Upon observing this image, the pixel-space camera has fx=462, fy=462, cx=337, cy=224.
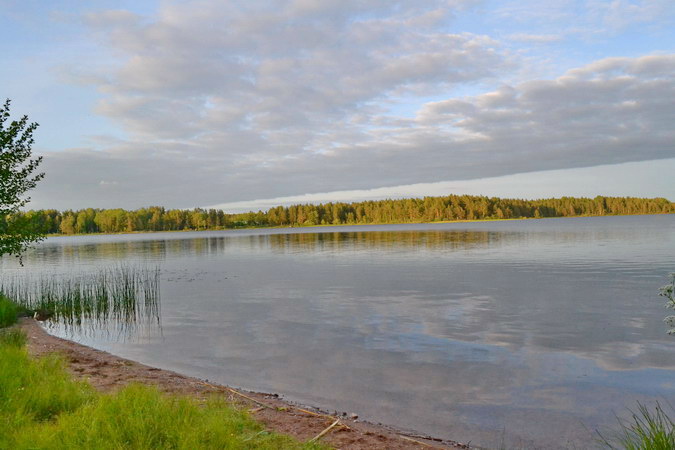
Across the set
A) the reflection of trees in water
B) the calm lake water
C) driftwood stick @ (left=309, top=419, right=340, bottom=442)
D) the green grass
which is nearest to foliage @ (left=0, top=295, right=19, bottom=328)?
the calm lake water

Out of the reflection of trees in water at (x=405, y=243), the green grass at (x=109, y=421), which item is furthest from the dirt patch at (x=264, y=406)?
the reflection of trees in water at (x=405, y=243)

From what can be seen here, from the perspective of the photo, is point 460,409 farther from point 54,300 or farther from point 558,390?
point 54,300

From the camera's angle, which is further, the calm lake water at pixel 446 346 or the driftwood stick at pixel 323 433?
the calm lake water at pixel 446 346

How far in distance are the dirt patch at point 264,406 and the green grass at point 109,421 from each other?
657 millimetres

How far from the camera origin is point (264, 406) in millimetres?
9523

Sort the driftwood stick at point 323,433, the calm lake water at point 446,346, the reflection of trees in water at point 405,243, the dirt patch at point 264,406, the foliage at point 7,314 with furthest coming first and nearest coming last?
the reflection of trees in water at point 405,243 → the foliage at point 7,314 → the calm lake water at point 446,346 → the dirt patch at point 264,406 → the driftwood stick at point 323,433

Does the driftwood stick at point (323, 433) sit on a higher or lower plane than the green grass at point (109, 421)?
lower

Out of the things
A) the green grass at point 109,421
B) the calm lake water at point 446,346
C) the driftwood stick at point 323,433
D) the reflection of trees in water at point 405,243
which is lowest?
the calm lake water at point 446,346

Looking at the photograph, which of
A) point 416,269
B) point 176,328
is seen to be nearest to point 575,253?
point 416,269

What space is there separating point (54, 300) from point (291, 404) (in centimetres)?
1977

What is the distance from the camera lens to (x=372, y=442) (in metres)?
7.69

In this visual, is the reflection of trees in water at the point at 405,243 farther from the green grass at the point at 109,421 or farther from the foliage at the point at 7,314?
the green grass at the point at 109,421

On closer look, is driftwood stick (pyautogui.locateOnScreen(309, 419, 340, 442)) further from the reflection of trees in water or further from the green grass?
the reflection of trees in water

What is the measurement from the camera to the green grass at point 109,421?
6023 mm
